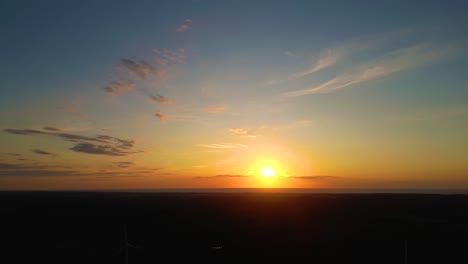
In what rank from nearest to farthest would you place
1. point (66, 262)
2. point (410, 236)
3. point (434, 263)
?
point (434, 263) → point (66, 262) → point (410, 236)

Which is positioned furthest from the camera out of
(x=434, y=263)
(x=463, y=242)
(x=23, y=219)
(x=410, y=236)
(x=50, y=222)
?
(x=23, y=219)

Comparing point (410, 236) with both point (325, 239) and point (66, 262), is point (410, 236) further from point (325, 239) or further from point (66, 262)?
point (66, 262)

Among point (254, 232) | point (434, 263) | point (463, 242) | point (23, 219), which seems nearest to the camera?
point (434, 263)

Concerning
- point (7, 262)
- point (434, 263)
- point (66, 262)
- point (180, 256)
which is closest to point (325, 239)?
point (434, 263)

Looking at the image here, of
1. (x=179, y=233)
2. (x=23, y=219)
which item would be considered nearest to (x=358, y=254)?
(x=179, y=233)

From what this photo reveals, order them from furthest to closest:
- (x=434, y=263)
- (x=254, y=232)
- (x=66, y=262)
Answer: (x=254, y=232)
(x=66, y=262)
(x=434, y=263)

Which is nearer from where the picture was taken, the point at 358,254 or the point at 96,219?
the point at 358,254

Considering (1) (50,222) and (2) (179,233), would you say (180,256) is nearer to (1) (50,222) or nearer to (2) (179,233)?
(2) (179,233)

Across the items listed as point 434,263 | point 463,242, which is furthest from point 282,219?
point 434,263

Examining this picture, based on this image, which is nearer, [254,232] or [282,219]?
[254,232]
